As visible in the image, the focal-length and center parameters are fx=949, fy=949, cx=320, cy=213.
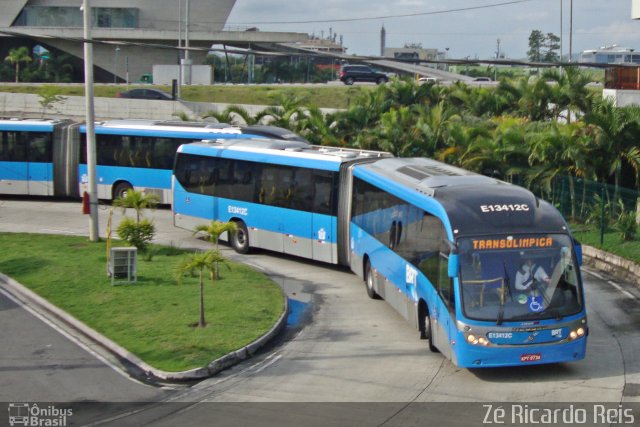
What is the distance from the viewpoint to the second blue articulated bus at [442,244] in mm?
14133

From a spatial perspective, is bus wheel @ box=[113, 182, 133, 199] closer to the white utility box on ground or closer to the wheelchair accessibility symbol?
the white utility box on ground

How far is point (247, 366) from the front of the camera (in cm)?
1535

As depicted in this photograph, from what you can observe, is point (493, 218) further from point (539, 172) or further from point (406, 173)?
point (539, 172)

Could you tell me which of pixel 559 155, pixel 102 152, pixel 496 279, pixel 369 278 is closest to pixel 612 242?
pixel 559 155

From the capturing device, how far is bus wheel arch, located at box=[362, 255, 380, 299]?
20234mm

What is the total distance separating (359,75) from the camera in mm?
73938

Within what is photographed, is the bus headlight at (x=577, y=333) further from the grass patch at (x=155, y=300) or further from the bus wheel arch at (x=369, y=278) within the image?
the bus wheel arch at (x=369, y=278)

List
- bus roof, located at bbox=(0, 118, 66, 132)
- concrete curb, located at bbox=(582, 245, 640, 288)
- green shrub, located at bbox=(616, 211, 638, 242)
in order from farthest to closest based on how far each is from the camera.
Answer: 1. bus roof, located at bbox=(0, 118, 66, 132)
2. green shrub, located at bbox=(616, 211, 638, 242)
3. concrete curb, located at bbox=(582, 245, 640, 288)

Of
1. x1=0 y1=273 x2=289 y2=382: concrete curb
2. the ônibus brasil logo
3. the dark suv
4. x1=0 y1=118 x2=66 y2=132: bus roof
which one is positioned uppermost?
the dark suv

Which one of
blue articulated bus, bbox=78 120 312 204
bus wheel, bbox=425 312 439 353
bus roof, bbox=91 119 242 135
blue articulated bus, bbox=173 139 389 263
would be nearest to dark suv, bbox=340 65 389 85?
blue articulated bus, bbox=78 120 312 204

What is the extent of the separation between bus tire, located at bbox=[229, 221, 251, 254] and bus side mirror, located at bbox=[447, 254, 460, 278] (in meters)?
11.8

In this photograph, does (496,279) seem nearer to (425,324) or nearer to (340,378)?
(425,324)

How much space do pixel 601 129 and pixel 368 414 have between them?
1600cm

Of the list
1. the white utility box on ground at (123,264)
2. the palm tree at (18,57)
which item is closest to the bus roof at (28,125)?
the white utility box on ground at (123,264)
